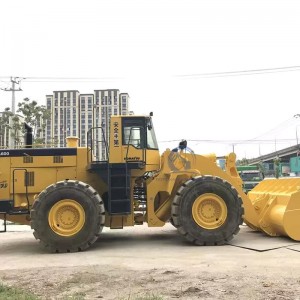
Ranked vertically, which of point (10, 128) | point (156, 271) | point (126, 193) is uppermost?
point (10, 128)

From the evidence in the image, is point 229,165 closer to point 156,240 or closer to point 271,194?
point 271,194

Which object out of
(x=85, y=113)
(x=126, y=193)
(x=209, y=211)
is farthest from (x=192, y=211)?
(x=85, y=113)

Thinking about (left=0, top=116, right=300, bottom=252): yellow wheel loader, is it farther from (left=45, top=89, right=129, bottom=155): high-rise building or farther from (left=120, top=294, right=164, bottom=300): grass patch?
(left=120, top=294, right=164, bottom=300): grass patch

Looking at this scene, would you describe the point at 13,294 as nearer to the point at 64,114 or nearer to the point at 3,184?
the point at 3,184

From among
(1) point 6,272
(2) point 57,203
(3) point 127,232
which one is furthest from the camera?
(3) point 127,232

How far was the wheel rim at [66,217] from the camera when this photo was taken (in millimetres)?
10336

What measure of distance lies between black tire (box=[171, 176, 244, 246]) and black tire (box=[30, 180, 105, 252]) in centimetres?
189

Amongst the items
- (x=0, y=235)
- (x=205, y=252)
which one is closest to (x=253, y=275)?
(x=205, y=252)

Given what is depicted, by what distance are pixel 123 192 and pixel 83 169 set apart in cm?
132

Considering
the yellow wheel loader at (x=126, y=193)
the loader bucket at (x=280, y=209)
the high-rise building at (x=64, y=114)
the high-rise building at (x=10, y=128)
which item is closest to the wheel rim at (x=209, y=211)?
the yellow wheel loader at (x=126, y=193)

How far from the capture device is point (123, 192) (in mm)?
10914

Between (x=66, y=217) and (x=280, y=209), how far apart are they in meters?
5.21

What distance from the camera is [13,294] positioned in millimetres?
6094

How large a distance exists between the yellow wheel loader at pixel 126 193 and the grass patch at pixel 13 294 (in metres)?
3.81
